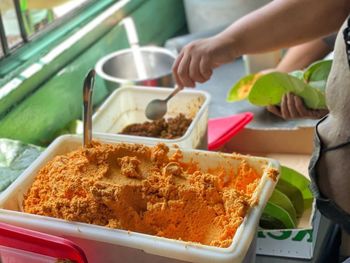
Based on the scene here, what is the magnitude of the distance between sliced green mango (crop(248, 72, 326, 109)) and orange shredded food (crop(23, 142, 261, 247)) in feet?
1.21

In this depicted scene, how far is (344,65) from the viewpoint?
55cm

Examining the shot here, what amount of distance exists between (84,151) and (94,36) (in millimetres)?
587

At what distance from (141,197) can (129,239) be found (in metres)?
0.07

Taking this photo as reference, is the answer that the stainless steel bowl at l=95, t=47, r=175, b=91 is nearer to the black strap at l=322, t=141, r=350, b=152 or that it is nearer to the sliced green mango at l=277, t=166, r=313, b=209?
the sliced green mango at l=277, t=166, r=313, b=209

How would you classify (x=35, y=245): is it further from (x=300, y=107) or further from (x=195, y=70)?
(x=300, y=107)

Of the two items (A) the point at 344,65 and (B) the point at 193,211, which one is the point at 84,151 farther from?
(A) the point at 344,65

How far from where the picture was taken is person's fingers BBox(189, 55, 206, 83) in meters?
0.93

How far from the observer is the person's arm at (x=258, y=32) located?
93cm

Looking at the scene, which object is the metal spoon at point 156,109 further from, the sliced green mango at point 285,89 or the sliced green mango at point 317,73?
the sliced green mango at point 317,73

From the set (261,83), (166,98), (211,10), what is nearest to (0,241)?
(166,98)

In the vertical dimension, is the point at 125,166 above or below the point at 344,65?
below

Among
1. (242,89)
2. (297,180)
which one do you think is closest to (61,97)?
(242,89)

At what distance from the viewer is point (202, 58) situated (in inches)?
36.6

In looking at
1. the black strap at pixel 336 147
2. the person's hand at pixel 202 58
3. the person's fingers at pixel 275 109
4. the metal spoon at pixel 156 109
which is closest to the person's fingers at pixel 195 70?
the person's hand at pixel 202 58
